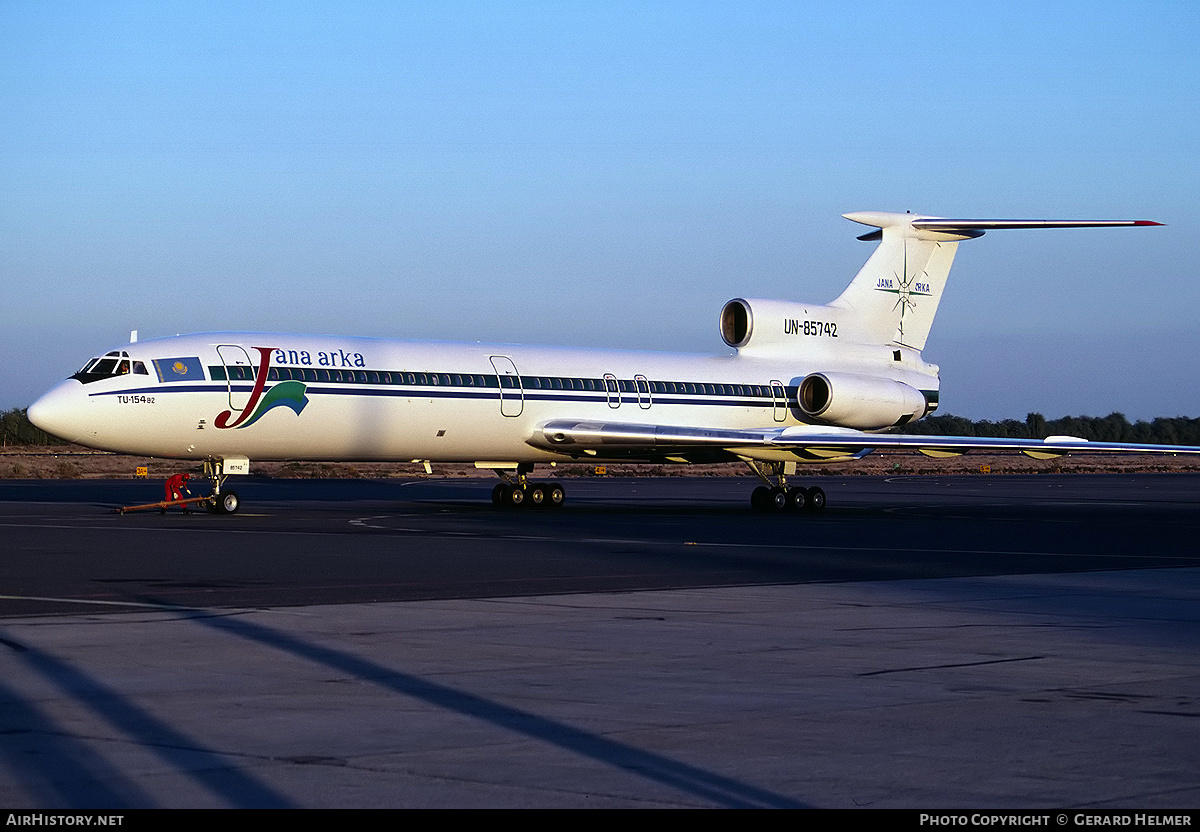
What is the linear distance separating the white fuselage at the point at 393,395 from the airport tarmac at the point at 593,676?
24.6 feet

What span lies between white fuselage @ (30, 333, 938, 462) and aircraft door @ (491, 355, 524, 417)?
0.03 meters

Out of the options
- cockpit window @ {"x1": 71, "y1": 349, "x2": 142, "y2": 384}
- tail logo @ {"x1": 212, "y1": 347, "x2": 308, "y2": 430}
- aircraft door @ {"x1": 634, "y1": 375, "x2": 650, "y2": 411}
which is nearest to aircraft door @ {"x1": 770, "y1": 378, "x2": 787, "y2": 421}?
aircraft door @ {"x1": 634, "y1": 375, "x2": 650, "y2": 411}

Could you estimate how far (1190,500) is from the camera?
41.7 meters

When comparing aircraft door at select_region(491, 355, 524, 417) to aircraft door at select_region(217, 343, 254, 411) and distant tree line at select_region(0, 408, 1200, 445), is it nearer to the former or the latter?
aircraft door at select_region(217, 343, 254, 411)

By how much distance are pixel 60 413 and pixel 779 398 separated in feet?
62.0

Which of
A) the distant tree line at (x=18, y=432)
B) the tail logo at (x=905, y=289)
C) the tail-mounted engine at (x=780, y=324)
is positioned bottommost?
the distant tree line at (x=18, y=432)

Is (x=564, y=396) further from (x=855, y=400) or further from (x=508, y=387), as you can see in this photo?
(x=855, y=400)

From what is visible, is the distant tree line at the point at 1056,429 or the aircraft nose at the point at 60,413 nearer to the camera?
the aircraft nose at the point at 60,413

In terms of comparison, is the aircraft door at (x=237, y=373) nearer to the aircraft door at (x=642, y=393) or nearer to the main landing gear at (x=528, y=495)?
the main landing gear at (x=528, y=495)

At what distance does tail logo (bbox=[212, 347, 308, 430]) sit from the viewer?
92.1 feet

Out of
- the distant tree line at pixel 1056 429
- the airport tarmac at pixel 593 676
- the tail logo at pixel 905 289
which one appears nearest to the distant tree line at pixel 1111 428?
the distant tree line at pixel 1056 429

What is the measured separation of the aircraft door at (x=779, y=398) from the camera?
37.7 meters
